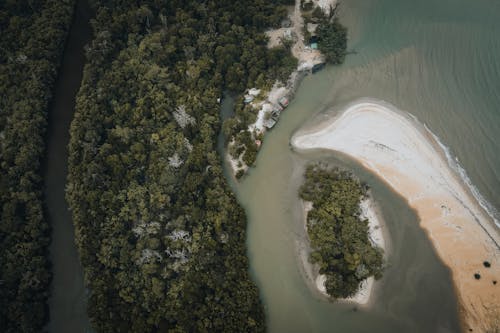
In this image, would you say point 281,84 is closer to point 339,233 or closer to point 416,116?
point 416,116

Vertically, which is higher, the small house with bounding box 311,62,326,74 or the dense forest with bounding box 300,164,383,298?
the small house with bounding box 311,62,326,74

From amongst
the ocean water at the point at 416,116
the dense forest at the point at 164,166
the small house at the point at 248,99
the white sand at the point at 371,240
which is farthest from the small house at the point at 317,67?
the white sand at the point at 371,240

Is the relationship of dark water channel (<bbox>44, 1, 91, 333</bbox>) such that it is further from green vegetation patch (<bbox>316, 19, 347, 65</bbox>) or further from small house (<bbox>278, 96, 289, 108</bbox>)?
green vegetation patch (<bbox>316, 19, 347, 65</bbox>)

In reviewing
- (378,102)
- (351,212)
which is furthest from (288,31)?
(351,212)

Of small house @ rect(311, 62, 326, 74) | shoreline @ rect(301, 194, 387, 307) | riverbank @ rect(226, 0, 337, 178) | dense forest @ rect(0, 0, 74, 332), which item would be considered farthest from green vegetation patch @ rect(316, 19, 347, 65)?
dense forest @ rect(0, 0, 74, 332)

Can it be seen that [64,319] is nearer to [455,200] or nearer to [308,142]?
Result: [308,142]
